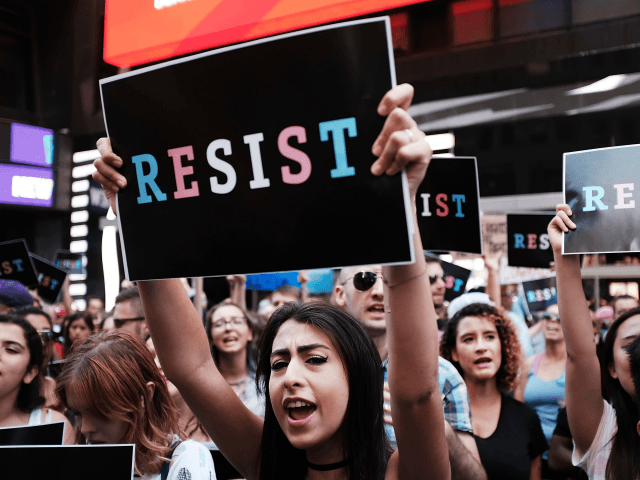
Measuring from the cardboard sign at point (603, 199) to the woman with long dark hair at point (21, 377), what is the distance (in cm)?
202

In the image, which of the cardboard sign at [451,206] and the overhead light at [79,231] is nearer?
the cardboard sign at [451,206]

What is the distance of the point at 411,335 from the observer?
3.89 feet

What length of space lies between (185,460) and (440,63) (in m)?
7.04

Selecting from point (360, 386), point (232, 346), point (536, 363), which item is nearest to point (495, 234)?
point (536, 363)

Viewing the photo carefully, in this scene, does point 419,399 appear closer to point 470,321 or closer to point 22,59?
point 470,321

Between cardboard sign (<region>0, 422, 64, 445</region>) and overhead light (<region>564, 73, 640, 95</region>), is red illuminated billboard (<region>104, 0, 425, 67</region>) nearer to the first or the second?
overhead light (<region>564, 73, 640, 95</region>)

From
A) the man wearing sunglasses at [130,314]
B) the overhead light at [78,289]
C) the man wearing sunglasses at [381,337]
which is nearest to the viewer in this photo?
the man wearing sunglasses at [381,337]

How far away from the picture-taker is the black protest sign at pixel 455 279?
4203 millimetres

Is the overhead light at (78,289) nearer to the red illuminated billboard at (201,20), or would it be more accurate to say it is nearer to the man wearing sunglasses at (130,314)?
the red illuminated billboard at (201,20)

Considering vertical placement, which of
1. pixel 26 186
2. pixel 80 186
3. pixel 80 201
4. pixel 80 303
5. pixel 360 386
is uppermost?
pixel 80 186

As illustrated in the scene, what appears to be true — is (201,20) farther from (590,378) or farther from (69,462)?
(69,462)

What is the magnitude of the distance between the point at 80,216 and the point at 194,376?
10262mm

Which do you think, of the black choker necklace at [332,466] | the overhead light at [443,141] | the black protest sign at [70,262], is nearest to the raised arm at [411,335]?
the black choker necklace at [332,466]

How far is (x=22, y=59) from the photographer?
1077 cm
